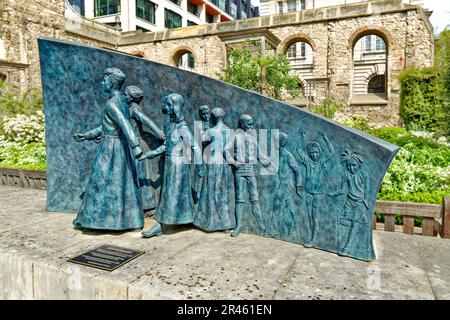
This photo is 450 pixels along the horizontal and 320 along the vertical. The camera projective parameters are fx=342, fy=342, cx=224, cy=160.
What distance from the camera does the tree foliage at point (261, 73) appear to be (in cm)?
1343

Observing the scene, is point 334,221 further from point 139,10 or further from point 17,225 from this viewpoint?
point 139,10

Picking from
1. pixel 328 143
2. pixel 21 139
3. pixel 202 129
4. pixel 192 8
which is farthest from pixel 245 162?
pixel 192 8

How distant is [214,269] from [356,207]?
4.73 ft

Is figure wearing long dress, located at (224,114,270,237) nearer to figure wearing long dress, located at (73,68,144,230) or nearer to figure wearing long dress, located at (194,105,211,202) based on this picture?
figure wearing long dress, located at (194,105,211,202)

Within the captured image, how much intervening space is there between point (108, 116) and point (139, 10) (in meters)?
30.4

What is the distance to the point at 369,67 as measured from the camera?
1051 inches

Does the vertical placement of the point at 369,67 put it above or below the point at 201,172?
above

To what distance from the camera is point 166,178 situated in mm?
3752

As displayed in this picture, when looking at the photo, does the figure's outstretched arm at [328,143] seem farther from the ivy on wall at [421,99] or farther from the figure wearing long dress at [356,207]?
the ivy on wall at [421,99]

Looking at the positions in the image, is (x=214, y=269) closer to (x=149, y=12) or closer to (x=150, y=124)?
(x=150, y=124)

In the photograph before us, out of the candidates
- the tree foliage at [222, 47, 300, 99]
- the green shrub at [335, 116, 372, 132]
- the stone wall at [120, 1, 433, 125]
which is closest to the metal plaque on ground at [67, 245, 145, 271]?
the tree foliage at [222, 47, 300, 99]

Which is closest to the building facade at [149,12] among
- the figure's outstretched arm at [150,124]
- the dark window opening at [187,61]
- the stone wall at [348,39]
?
the dark window opening at [187,61]

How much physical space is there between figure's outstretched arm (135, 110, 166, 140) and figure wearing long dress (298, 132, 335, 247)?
157 centimetres
